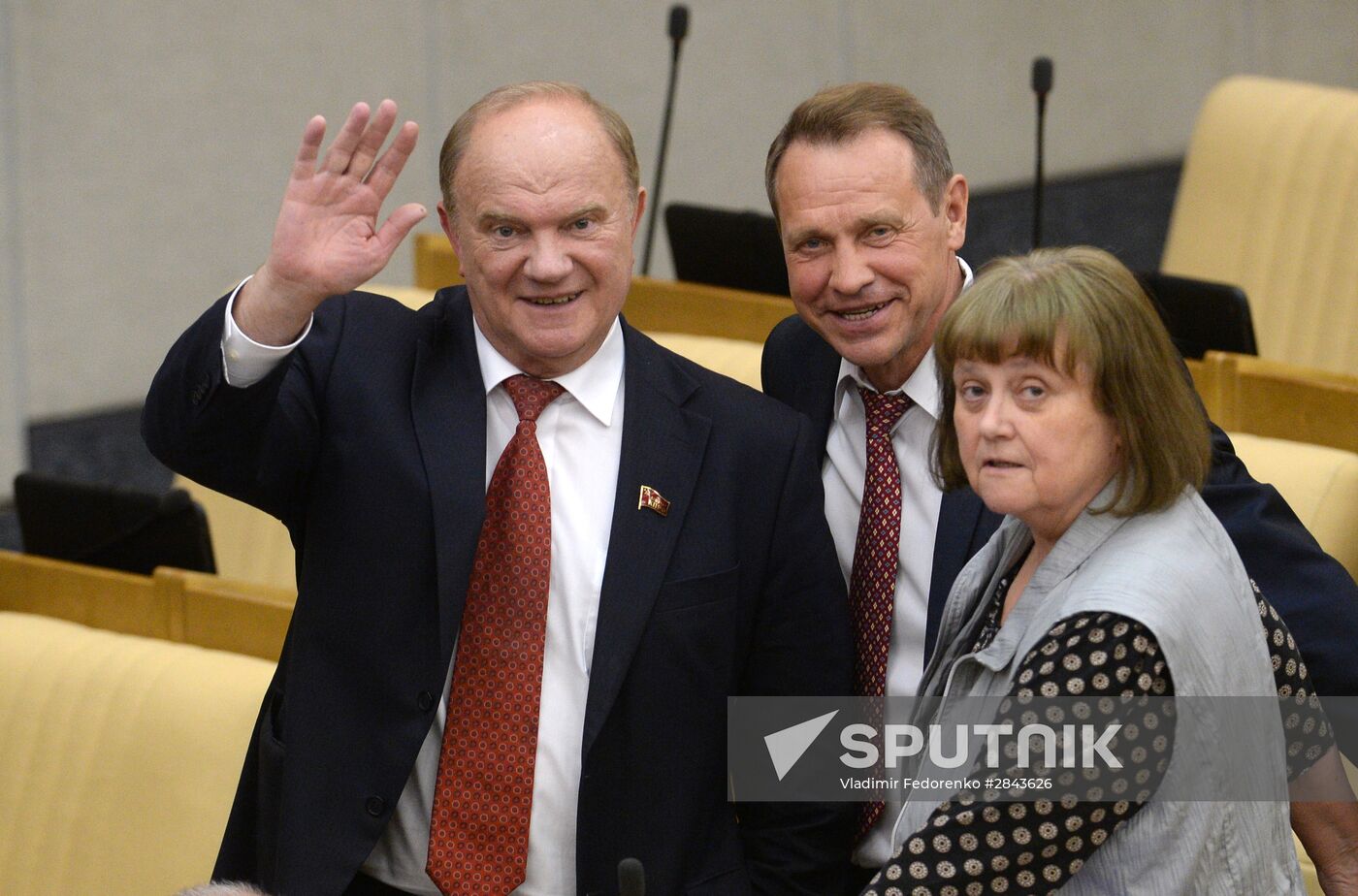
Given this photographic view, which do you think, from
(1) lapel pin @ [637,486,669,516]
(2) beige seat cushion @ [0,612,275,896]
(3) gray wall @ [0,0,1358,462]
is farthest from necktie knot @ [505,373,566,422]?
(3) gray wall @ [0,0,1358,462]

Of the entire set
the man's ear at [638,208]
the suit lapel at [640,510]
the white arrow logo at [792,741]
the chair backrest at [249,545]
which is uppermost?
the man's ear at [638,208]

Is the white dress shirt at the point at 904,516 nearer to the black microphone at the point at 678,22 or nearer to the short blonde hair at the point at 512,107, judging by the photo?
the short blonde hair at the point at 512,107

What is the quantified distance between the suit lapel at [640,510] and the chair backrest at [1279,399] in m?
1.41

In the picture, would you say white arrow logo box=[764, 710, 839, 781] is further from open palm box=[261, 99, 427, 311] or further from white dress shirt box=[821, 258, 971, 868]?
open palm box=[261, 99, 427, 311]

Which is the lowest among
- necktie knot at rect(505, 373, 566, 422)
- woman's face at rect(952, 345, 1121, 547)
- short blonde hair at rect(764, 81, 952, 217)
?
necktie knot at rect(505, 373, 566, 422)

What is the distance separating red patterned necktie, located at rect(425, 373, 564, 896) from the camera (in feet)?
5.80

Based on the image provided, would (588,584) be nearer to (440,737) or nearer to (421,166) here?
(440,737)

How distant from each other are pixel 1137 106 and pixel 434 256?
4382mm

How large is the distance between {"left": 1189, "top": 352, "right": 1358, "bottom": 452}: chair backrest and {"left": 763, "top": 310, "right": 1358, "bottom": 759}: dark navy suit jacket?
1.10m

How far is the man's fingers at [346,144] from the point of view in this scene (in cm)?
171

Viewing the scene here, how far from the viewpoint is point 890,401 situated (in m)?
2.01

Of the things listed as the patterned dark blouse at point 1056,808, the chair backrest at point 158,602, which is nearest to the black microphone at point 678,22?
the chair backrest at point 158,602

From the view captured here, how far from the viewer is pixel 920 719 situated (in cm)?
168

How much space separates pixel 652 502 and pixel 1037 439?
46 centimetres
